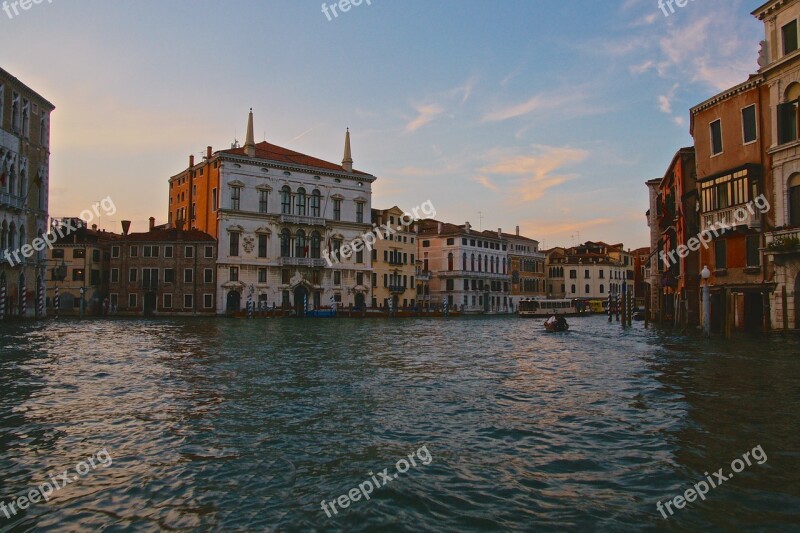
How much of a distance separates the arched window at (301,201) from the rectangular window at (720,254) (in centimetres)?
3987

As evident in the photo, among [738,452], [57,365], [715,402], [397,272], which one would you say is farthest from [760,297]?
[397,272]

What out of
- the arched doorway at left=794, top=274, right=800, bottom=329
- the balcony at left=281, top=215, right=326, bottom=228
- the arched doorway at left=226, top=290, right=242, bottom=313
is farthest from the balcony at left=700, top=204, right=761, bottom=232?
the arched doorway at left=226, top=290, right=242, bottom=313

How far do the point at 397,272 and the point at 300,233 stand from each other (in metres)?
14.1

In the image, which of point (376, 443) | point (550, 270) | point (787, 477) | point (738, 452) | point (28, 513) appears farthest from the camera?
point (550, 270)

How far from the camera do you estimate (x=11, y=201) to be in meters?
34.4

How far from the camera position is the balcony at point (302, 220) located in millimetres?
56438

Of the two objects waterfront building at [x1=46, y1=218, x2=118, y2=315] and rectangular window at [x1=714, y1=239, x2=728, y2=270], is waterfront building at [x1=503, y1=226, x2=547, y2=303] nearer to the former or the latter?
waterfront building at [x1=46, y1=218, x2=118, y2=315]

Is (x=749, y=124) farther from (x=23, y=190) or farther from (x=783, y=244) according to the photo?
(x=23, y=190)

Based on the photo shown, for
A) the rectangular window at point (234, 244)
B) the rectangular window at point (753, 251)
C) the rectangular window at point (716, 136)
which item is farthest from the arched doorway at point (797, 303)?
the rectangular window at point (234, 244)

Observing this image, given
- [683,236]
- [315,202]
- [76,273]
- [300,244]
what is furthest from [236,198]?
[683,236]

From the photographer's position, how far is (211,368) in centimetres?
1417

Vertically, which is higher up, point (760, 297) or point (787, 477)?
point (760, 297)

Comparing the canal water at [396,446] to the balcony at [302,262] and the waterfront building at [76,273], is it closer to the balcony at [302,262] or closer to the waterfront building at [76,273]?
the balcony at [302,262]

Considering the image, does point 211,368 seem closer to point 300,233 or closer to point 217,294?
point 217,294
